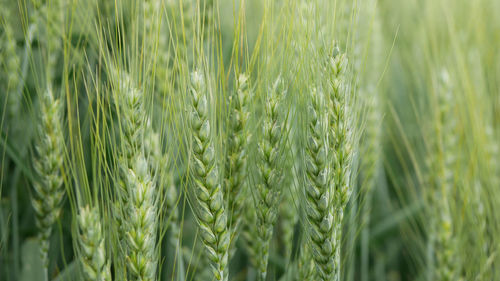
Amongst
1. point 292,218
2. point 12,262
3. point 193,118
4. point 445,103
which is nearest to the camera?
point 193,118

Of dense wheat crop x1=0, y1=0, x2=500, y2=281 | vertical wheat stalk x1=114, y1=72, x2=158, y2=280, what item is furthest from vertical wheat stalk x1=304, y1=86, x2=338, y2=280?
vertical wheat stalk x1=114, y1=72, x2=158, y2=280

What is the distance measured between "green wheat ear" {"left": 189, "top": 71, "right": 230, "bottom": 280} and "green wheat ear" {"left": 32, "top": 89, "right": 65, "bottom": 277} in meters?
0.28

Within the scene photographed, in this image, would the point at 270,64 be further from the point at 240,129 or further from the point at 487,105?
the point at 487,105

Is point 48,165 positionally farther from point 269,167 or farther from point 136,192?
point 269,167

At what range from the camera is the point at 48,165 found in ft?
3.06

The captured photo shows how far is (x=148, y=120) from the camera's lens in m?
0.90

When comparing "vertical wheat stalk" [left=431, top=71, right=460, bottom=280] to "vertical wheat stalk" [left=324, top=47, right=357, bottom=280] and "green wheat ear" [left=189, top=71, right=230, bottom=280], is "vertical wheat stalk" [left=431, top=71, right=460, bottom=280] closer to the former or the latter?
"vertical wheat stalk" [left=324, top=47, right=357, bottom=280]

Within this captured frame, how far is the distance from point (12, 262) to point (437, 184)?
1.16m

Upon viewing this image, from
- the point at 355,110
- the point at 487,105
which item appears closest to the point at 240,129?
the point at 355,110

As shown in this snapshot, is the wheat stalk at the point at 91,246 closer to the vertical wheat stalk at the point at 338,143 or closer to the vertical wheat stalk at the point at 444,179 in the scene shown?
the vertical wheat stalk at the point at 338,143

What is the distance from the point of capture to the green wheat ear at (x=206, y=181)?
820mm

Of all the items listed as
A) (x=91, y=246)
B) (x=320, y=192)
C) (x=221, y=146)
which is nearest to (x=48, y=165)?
(x=91, y=246)

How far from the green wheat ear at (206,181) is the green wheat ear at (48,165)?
0.28 m

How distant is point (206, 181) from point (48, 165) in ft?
1.10
